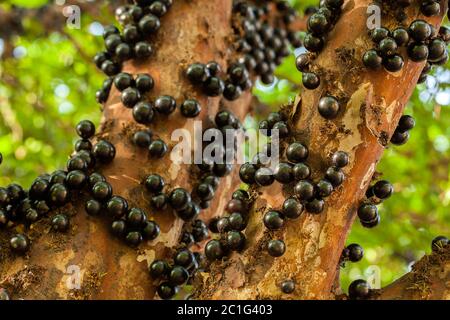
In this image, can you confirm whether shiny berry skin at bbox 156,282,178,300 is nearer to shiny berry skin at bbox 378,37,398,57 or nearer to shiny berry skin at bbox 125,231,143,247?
shiny berry skin at bbox 125,231,143,247

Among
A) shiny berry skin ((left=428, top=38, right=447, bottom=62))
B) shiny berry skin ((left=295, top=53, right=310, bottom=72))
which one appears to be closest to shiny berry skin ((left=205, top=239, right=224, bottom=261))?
shiny berry skin ((left=295, top=53, right=310, bottom=72))

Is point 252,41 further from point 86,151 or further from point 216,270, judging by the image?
point 216,270

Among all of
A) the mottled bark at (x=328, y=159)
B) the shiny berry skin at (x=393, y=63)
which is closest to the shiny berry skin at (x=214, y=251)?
the mottled bark at (x=328, y=159)

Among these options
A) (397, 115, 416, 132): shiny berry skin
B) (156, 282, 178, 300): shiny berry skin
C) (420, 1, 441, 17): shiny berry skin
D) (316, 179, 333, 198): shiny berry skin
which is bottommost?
(156, 282, 178, 300): shiny berry skin

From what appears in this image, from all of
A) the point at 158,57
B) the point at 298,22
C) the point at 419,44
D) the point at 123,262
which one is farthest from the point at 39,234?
the point at 298,22

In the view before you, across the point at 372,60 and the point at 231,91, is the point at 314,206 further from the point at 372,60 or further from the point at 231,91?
the point at 231,91

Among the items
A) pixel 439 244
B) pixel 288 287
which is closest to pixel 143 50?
pixel 288 287
